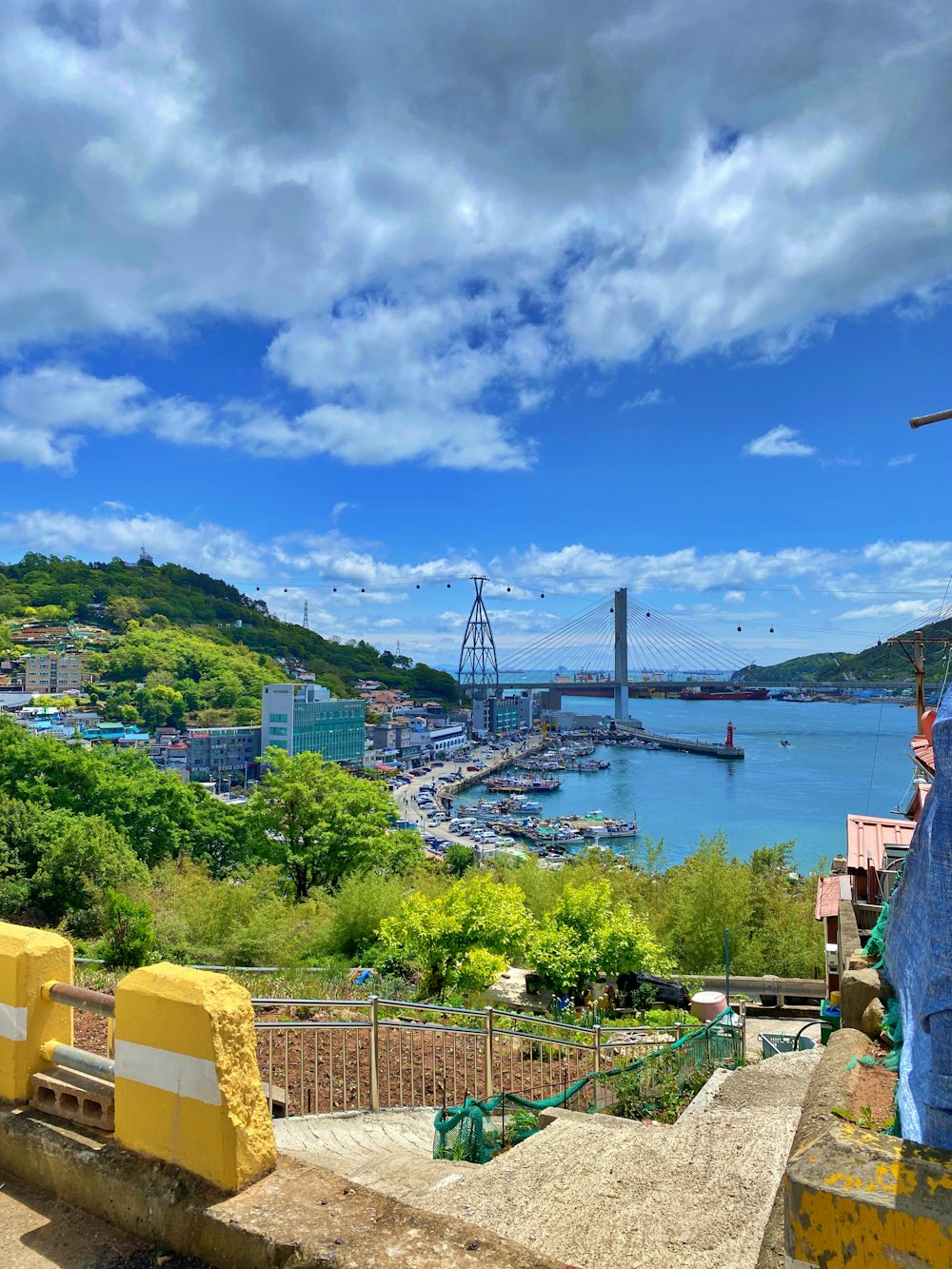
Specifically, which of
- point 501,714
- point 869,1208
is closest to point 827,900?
point 869,1208

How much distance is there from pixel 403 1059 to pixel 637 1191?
109 inches

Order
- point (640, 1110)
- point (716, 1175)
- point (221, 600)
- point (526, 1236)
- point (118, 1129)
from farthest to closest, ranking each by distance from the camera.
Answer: point (221, 600), point (640, 1110), point (716, 1175), point (526, 1236), point (118, 1129)

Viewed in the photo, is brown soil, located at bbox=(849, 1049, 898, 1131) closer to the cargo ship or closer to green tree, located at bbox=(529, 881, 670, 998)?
green tree, located at bbox=(529, 881, 670, 998)

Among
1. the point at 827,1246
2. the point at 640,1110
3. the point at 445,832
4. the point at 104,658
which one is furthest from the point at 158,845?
the point at 104,658

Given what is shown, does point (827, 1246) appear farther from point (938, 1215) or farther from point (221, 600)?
point (221, 600)

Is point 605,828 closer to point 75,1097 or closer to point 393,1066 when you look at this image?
point 393,1066

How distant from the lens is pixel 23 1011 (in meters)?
2.40

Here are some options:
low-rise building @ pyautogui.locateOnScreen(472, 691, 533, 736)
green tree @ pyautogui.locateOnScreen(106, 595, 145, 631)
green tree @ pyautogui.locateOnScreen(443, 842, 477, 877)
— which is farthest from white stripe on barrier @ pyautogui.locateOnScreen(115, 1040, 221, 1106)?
green tree @ pyautogui.locateOnScreen(106, 595, 145, 631)

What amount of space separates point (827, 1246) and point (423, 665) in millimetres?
124710

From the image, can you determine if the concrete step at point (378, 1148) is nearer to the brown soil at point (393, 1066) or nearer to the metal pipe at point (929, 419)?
the brown soil at point (393, 1066)

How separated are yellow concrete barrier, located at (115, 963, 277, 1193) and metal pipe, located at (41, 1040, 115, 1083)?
14 centimetres

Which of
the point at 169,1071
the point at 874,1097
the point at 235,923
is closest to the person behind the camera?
the point at 874,1097

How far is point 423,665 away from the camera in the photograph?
125500 millimetres

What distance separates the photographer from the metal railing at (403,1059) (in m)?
5.01
